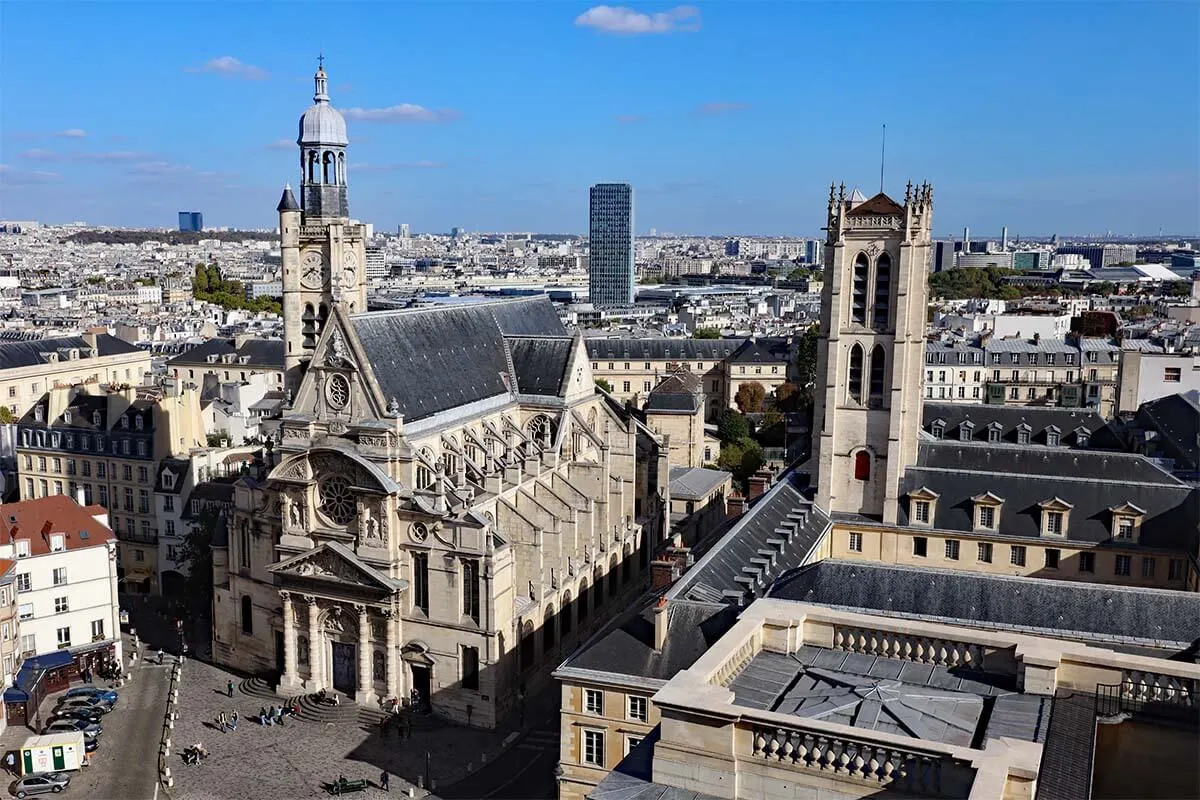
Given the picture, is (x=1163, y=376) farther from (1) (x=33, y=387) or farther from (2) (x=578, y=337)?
(1) (x=33, y=387)

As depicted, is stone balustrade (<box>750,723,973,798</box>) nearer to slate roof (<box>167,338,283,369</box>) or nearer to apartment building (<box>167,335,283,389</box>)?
apartment building (<box>167,335,283,389</box>)

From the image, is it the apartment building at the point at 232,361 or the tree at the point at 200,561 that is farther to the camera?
the apartment building at the point at 232,361

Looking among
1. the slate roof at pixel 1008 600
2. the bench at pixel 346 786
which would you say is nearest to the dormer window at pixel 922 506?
the slate roof at pixel 1008 600

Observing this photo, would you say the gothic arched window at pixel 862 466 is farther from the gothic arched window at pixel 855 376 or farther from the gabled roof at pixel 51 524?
the gabled roof at pixel 51 524

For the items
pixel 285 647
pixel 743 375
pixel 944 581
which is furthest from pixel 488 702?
pixel 743 375

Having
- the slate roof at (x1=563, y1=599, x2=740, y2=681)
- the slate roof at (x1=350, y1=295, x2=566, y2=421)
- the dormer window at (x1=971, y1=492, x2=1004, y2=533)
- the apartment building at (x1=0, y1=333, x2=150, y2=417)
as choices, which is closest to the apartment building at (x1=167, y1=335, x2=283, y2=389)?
the apartment building at (x1=0, y1=333, x2=150, y2=417)

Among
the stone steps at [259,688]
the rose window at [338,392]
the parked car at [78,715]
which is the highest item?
the rose window at [338,392]
